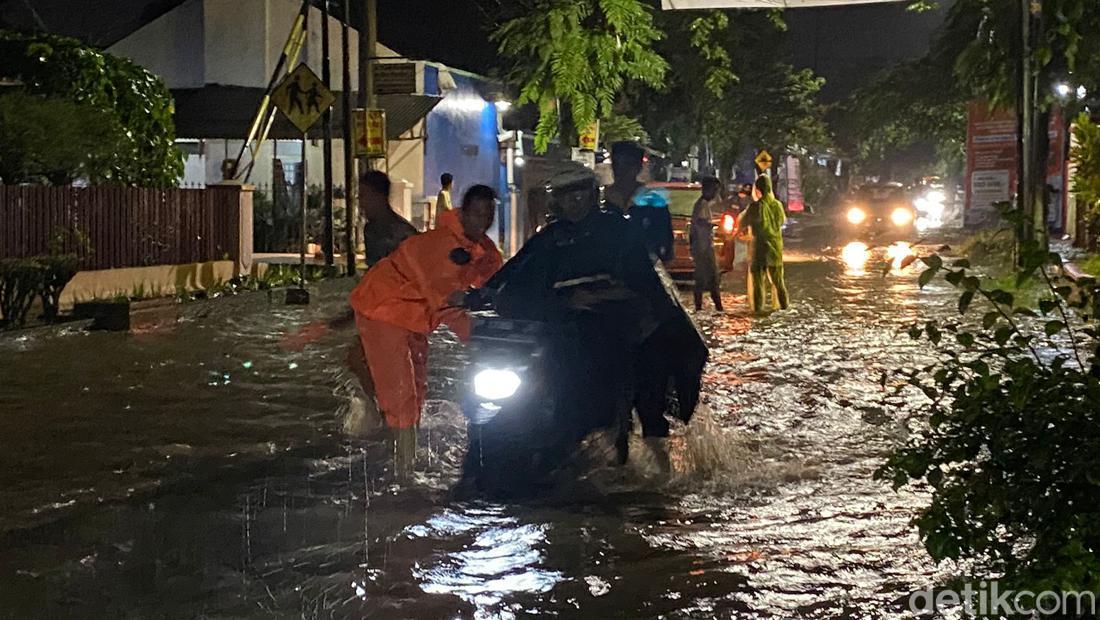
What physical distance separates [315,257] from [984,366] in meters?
22.7

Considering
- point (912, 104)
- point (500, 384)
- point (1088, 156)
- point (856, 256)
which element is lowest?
point (856, 256)

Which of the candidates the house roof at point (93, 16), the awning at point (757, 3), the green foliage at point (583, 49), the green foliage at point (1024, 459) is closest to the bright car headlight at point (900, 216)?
the green foliage at point (583, 49)

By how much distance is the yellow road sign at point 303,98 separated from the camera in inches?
682

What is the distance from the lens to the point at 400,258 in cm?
725

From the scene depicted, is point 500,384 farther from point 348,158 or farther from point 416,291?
point 348,158

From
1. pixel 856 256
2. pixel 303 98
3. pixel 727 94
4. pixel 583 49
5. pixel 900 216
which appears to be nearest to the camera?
pixel 303 98

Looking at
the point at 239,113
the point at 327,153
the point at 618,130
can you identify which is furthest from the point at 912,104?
the point at 327,153

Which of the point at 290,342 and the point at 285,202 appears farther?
the point at 285,202

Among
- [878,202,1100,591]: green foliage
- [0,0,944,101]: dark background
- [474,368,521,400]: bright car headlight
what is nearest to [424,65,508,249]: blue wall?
[0,0,944,101]: dark background

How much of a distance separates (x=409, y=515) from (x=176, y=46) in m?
26.8

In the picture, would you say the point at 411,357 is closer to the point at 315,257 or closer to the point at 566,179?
the point at 566,179

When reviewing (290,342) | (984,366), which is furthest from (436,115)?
(984,366)

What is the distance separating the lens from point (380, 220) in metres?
8.62

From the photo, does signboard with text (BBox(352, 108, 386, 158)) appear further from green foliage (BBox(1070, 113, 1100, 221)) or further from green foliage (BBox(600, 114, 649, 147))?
green foliage (BBox(1070, 113, 1100, 221))
